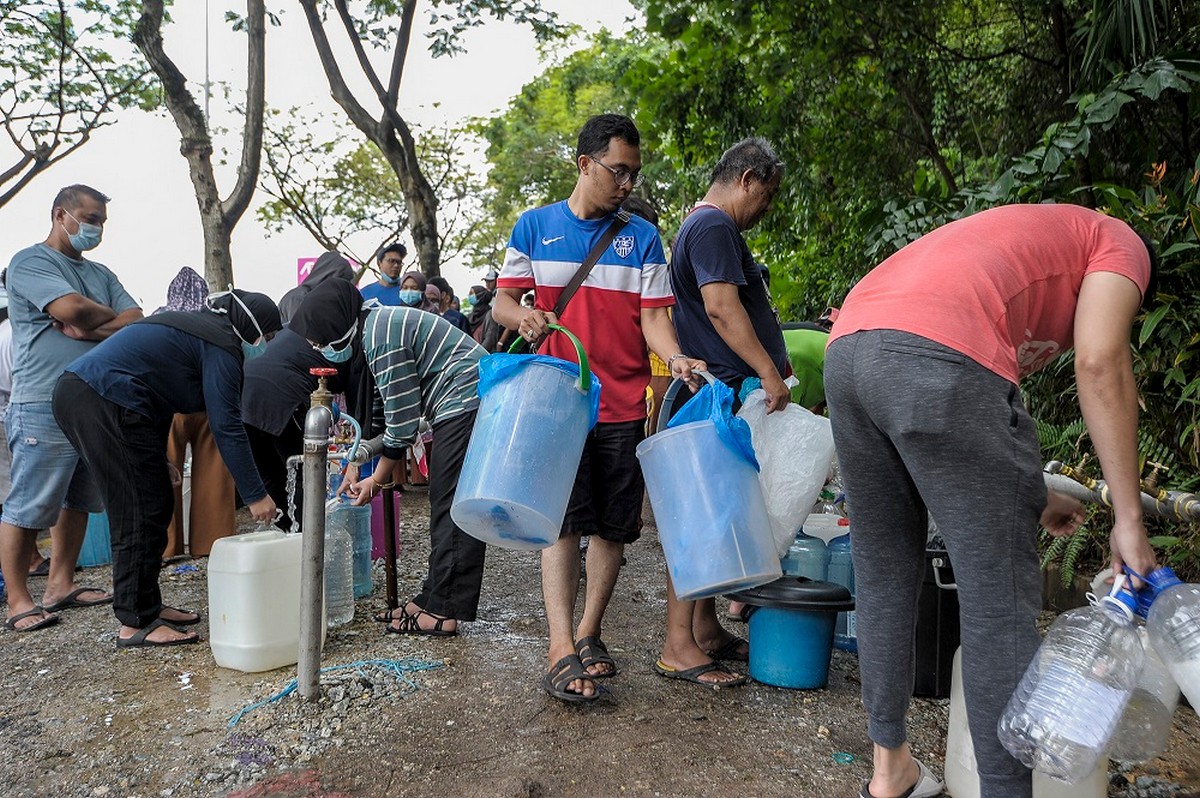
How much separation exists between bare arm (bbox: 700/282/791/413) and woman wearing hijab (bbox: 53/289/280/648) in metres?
1.64

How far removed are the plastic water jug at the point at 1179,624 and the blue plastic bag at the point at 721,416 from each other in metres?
1.13

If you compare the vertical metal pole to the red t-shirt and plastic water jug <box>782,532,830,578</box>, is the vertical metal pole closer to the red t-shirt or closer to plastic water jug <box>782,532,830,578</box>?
plastic water jug <box>782,532,830,578</box>

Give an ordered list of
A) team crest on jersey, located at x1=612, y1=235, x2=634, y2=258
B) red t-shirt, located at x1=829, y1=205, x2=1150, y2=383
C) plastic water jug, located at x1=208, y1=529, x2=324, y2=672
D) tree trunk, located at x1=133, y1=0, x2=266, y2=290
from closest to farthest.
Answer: red t-shirt, located at x1=829, y1=205, x2=1150, y2=383
team crest on jersey, located at x1=612, y1=235, x2=634, y2=258
plastic water jug, located at x1=208, y1=529, x2=324, y2=672
tree trunk, located at x1=133, y1=0, x2=266, y2=290

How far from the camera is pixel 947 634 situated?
3.08 metres

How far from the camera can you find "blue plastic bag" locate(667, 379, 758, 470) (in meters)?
2.73

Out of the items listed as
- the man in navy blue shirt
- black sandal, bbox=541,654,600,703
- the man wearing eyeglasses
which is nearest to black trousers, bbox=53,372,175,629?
the man wearing eyeglasses

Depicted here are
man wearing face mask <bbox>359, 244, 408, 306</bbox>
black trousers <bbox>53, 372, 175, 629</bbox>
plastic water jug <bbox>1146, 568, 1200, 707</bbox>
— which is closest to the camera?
plastic water jug <bbox>1146, 568, 1200, 707</bbox>

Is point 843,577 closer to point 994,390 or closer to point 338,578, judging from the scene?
point 994,390

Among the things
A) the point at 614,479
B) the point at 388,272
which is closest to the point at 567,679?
the point at 614,479

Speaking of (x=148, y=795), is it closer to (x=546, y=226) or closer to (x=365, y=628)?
(x=365, y=628)

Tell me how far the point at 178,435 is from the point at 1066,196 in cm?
516

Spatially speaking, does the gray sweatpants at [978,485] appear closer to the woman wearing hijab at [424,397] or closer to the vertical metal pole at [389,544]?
the woman wearing hijab at [424,397]

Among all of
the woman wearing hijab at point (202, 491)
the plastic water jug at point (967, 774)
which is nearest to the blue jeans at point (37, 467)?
the woman wearing hijab at point (202, 491)

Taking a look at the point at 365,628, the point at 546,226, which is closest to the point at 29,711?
the point at 365,628
